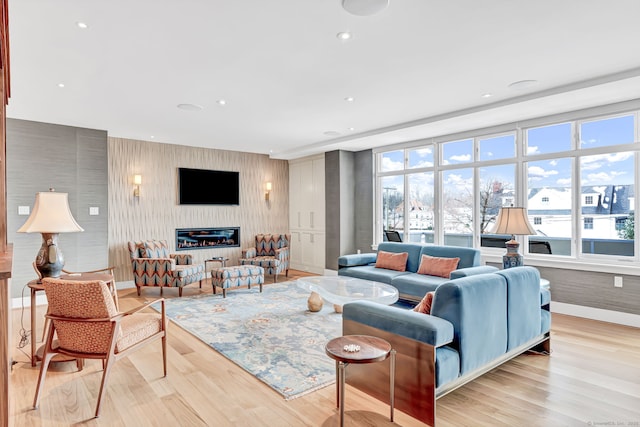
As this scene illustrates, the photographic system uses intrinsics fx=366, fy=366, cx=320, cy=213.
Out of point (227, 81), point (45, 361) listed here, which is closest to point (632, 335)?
point (227, 81)

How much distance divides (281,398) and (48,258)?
7.72 ft

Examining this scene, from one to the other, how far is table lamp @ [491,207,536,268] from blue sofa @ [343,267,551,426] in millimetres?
1031

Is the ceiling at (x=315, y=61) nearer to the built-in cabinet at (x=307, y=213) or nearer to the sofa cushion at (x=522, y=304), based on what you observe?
the sofa cushion at (x=522, y=304)

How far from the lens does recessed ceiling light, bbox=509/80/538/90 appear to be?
149 inches

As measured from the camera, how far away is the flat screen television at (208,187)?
7.21m

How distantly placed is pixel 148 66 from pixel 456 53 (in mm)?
2771

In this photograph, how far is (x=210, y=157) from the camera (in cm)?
759

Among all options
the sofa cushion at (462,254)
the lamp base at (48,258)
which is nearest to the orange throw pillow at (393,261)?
the sofa cushion at (462,254)

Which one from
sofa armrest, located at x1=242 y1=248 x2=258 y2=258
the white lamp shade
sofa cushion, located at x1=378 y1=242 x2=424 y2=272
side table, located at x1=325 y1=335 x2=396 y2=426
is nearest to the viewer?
side table, located at x1=325 y1=335 x2=396 y2=426

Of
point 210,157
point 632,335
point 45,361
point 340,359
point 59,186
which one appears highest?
point 210,157

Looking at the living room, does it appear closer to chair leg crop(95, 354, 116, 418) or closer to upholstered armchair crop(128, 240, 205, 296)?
chair leg crop(95, 354, 116, 418)

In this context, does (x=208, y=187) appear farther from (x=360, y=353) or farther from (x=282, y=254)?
(x=360, y=353)

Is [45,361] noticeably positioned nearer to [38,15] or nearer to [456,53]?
[38,15]

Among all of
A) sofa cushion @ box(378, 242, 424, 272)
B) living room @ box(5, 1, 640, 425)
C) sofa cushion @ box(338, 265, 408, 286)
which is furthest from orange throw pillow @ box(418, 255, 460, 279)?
living room @ box(5, 1, 640, 425)
